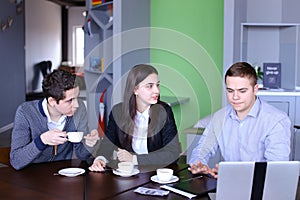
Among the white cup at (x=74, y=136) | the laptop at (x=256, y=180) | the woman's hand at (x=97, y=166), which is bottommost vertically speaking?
the woman's hand at (x=97, y=166)

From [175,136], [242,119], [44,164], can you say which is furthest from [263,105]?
[44,164]

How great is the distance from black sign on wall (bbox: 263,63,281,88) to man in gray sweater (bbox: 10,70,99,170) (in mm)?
2605

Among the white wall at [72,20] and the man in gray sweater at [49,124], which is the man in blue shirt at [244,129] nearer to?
the man in gray sweater at [49,124]

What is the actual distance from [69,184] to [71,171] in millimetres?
179

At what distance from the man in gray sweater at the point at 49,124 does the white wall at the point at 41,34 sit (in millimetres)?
8420

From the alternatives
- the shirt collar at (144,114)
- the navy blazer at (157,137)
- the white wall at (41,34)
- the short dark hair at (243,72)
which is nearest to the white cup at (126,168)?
the navy blazer at (157,137)

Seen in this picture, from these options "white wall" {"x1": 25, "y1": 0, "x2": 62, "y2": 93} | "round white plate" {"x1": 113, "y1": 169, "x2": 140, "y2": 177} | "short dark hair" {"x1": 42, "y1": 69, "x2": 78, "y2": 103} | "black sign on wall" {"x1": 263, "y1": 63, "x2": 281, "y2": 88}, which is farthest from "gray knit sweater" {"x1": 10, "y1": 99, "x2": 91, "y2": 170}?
"white wall" {"x1": 25, "y1": 0, "x2": 62, "y2": 93}

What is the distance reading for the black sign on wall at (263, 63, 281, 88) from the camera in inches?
171

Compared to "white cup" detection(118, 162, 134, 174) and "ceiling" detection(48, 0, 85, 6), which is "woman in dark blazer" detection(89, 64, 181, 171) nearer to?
"white cup" detection(118, 162, 134, 174)

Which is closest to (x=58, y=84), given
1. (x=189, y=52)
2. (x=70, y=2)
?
(x=189, y=52)

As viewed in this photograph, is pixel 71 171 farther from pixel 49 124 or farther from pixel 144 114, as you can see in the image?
pixel 144 114

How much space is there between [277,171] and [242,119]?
0.70 metres

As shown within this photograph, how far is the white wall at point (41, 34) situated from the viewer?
34.6 ft

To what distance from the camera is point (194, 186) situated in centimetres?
178
